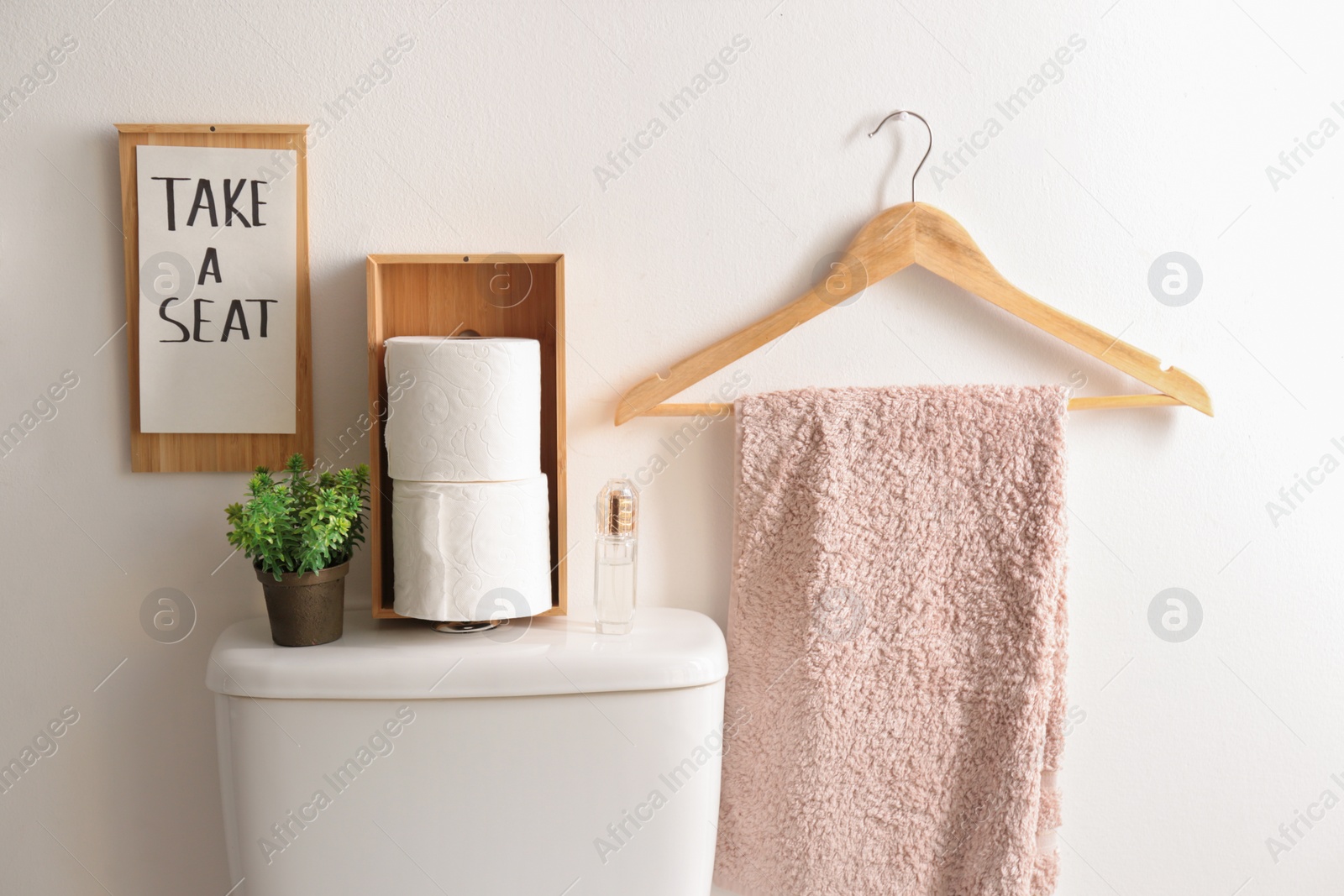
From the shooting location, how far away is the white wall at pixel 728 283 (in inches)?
32.2

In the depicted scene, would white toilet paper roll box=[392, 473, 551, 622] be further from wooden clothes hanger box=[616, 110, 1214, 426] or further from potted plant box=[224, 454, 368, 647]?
wooden clothes hanger box=[616, 110, 1214, 426]

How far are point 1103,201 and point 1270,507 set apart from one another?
1.19 feet

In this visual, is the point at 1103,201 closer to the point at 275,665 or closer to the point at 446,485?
the point at 446,485

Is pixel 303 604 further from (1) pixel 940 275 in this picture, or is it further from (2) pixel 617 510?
Answer: (1) pixel 940 275

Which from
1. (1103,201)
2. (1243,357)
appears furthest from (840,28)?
(1243,357)

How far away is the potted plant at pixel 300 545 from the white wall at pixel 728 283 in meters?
0.12

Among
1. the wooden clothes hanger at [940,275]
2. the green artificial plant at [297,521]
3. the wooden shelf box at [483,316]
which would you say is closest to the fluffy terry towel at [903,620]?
the wooden clothes hanger at [940,275]

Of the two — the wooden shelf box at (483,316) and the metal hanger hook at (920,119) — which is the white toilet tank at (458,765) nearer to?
the wooden shelf box at (483,316)

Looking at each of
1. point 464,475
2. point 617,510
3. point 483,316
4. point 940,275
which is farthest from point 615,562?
point 940,275

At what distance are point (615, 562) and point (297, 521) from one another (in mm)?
273

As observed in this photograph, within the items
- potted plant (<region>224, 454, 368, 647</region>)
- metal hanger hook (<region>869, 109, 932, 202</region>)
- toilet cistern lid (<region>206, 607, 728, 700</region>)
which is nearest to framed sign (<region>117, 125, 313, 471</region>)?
potted plant (<region>224, 454, 368, 647</region>)

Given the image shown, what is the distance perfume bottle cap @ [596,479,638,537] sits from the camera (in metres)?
0.80

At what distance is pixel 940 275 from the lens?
84 centimetres

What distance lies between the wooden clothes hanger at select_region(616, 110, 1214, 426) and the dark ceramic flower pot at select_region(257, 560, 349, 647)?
30 centimetres
